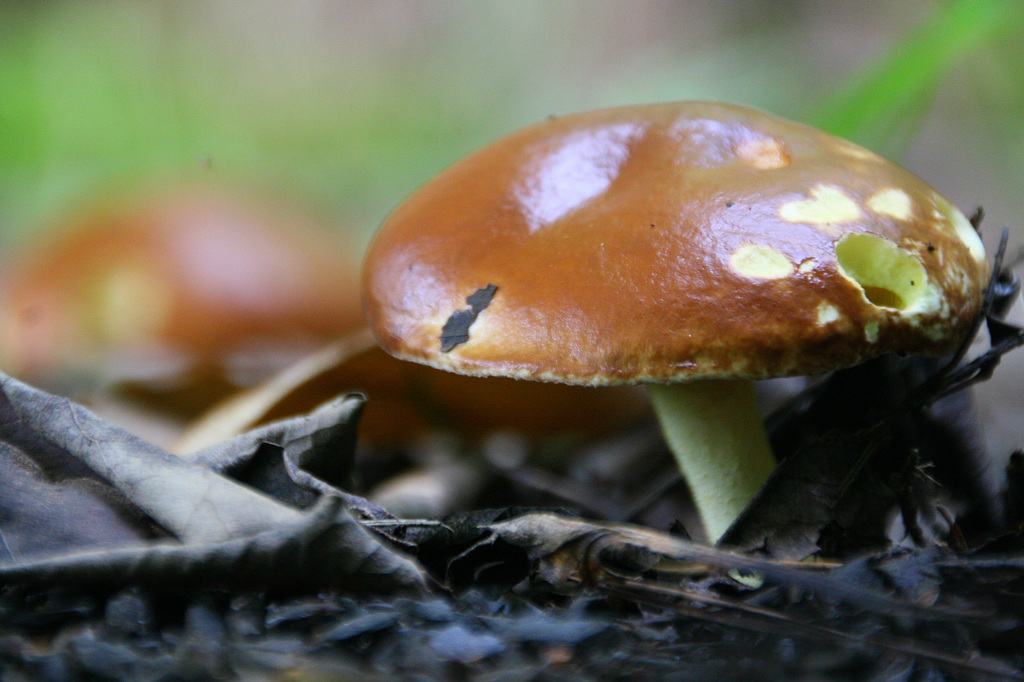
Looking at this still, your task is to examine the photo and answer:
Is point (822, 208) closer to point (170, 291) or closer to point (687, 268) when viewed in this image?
point (687, 268)

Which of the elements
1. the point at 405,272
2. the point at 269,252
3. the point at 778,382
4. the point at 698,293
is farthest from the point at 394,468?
the point at 698,293

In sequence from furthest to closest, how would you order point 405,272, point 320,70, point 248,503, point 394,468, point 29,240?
point 320,70 < point 29,240 < point 394,468 < point 405,272 < point 248,503

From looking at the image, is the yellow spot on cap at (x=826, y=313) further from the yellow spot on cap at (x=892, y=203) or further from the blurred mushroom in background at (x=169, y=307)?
the blurred mushroom in background at (x=169, y=307)

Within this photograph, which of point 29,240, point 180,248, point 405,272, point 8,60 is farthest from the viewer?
point 8,60

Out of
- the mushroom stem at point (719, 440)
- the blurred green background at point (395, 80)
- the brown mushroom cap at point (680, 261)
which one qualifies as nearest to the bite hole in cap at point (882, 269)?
the brown mushroom cap at point (680, 261)

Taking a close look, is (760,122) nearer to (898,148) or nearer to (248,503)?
(248,503)

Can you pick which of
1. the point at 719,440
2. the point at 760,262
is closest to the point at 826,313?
the point at 760,262

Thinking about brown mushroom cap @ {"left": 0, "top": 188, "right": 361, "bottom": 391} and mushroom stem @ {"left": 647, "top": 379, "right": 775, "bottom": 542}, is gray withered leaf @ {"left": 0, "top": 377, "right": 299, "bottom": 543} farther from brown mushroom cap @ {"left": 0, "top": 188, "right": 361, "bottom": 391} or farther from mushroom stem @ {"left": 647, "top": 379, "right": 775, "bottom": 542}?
brown mushroom cap @ {"left": 0, "top": 188, "right": 361, "bottom": 391}
